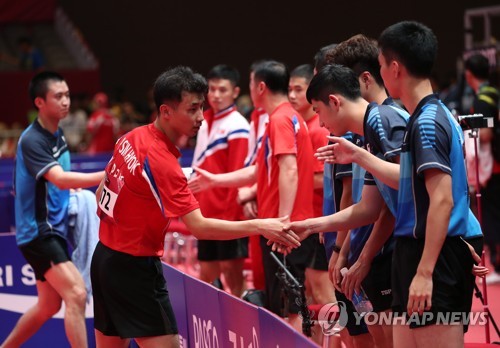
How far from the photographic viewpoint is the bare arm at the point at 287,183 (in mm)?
5707

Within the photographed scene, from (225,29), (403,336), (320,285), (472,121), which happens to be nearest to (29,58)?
(225,29)

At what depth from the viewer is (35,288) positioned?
661 centimetres

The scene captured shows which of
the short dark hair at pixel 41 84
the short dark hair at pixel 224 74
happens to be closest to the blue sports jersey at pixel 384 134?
the short dark hair at pixel 41 84

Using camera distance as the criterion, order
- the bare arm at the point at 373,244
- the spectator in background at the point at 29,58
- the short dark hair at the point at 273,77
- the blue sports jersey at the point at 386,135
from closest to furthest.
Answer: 1. the blue sports jersey at the point at 386,135
2. the bare arm at the point at 373,244
3. the short dark hair at the point at 273,77
4. the spectator in background at the point at 29,58

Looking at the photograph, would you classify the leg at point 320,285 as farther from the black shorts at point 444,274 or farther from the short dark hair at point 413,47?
the short dark hair at point 413,47

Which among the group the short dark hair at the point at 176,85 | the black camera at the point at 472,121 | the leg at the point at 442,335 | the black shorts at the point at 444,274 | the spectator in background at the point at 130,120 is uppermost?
the short dark hair at the point at 176,85

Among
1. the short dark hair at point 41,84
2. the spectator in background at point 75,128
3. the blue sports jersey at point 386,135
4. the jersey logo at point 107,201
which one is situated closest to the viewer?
the blue sports jersey at point 386,135

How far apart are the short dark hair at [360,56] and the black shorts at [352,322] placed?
3.53ft

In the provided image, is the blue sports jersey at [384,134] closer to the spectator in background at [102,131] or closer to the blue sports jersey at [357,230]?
the blue sports jersey at [357,230]

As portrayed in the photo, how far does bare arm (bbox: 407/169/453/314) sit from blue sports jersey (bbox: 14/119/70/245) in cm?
317

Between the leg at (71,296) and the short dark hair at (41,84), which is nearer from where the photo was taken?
the leg at (71,296)

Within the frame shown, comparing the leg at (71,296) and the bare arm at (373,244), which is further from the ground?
the bare arm at (373,244)

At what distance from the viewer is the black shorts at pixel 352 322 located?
Answer: 438 centimetres

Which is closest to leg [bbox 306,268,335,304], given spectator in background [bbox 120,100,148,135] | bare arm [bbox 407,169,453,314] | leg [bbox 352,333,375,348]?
leg [bbox 352,333,375,348]
